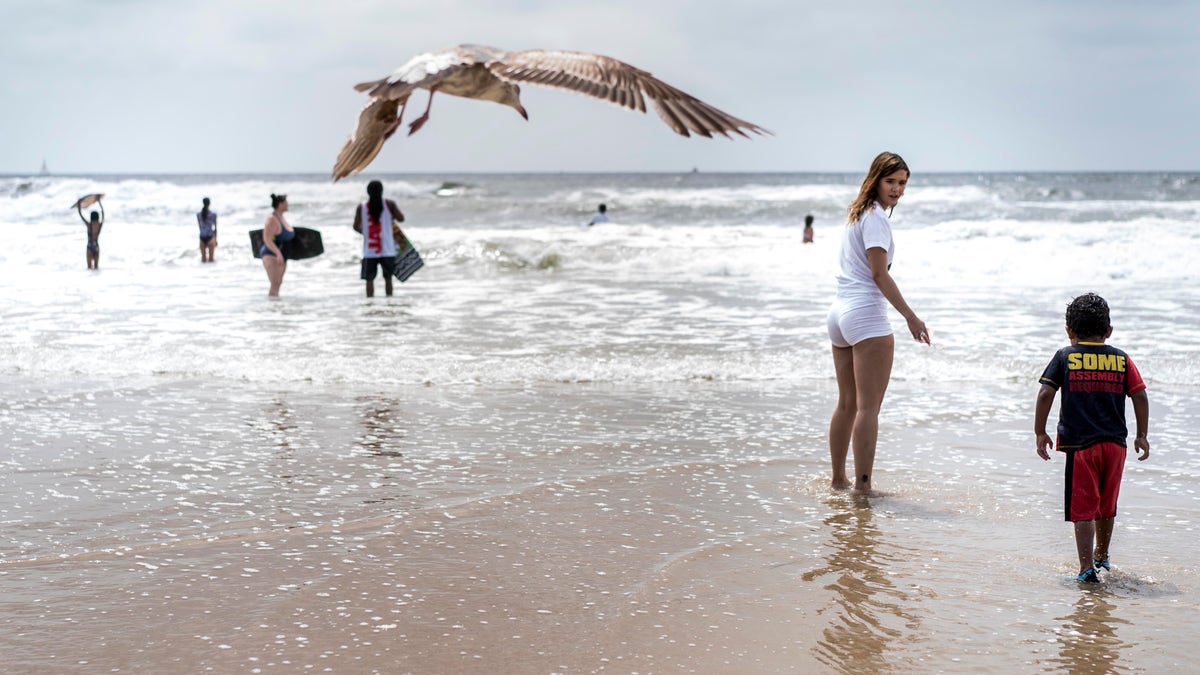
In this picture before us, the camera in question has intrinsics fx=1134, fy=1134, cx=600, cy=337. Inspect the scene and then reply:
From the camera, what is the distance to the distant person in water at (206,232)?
23.4 meters

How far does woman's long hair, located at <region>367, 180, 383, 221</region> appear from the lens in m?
14.1

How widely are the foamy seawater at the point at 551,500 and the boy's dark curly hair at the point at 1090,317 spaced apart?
873mm

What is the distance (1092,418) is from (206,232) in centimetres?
2213

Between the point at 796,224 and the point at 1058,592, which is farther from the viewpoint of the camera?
the point at 796,224

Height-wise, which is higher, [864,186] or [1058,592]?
[864,186]

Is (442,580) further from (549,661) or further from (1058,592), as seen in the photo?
(1058,592)

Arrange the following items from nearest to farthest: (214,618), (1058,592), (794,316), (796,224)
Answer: (214,618) → (1058,592) → (794,316) → (796,224)

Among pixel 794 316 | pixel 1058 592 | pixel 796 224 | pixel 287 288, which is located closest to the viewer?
pixel 1058 592

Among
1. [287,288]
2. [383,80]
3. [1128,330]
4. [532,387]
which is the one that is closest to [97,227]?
[287,288]

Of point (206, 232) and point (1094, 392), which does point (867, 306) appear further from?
point (206, 232)

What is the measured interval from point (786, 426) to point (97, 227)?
18.8 m

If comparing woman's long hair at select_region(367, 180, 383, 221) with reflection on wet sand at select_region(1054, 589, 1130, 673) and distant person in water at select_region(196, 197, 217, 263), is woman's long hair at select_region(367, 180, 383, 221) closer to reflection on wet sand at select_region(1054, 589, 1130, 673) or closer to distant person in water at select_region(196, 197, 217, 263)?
distant person in water at select_region(196, 197, 217, 263)

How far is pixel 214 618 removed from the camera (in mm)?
3508

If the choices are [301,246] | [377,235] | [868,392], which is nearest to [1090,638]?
[868,392]
